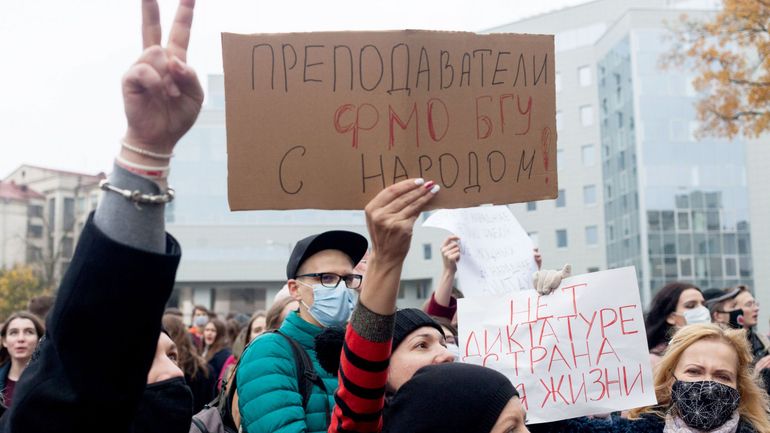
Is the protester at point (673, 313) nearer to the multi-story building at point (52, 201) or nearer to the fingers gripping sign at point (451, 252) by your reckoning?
the fingers gripping sign at point (451, 252)

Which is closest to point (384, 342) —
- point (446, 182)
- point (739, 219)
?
point (446, 182)

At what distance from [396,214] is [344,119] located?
12.3 inches

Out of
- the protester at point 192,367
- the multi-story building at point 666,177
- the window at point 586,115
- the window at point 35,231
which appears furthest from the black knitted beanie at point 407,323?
the window at point 35,231

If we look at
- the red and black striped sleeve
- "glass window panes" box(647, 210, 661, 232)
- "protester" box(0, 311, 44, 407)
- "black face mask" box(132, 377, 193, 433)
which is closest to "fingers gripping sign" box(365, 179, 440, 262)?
the red and black striped sleeve

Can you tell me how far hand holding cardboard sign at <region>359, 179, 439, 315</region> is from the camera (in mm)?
2197

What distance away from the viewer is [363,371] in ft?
7.82

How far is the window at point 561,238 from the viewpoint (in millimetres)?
54250

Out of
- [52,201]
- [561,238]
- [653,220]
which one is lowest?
[561,238]

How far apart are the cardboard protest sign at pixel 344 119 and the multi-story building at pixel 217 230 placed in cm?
5092

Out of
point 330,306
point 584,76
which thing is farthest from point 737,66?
point 584,76

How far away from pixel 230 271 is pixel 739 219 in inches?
1137

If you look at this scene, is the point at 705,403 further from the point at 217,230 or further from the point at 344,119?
the point at 217,230

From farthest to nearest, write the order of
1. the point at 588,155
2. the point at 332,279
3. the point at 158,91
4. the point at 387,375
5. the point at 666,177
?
the point at 588,155 → the point at 666,177 → the point at 332,279 → the point at 387,375 → the point at 158,91

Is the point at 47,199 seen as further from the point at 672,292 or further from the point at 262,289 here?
the point at 672,292
